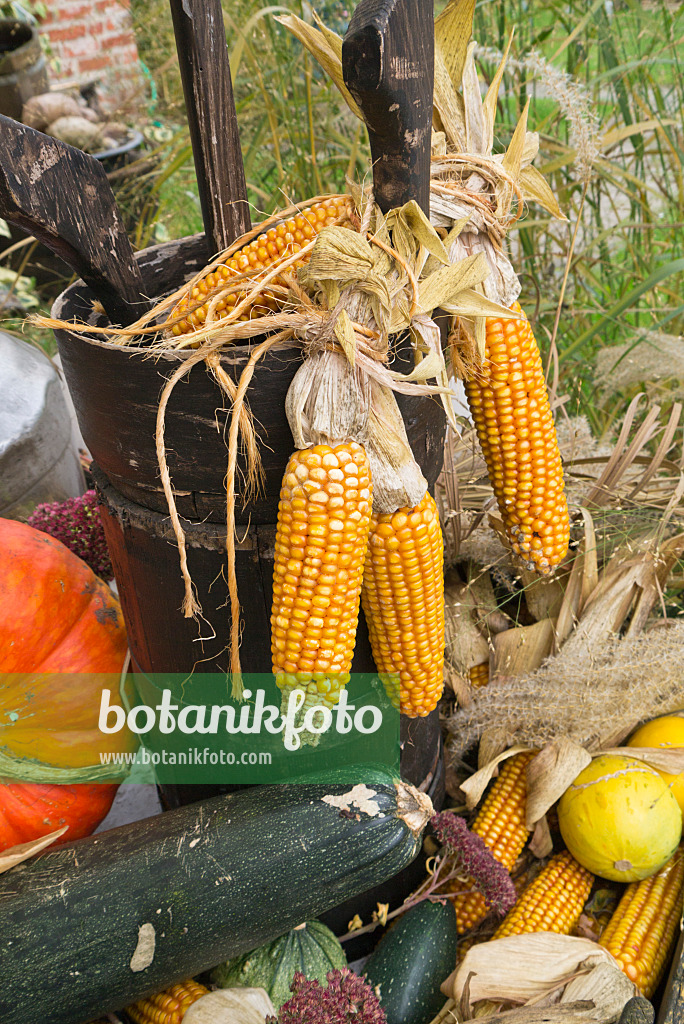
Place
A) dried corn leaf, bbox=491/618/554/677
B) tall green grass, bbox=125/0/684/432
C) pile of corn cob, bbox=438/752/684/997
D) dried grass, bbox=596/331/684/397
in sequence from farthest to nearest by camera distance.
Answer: tall green grass, bbox=125/0/684/432, dried grass, bbox=596/331/684/397, dried corn leaf, bbox=491/618/554/677, pile of corn cob, bbox=438/752/684/997

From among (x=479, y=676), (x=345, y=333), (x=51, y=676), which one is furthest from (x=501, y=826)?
(x=345, y=333)

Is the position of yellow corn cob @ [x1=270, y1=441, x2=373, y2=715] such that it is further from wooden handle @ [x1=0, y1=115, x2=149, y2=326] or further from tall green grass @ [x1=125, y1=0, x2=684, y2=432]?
tall green grass @ [x1=125, y1=0, x2=684, y2=432]

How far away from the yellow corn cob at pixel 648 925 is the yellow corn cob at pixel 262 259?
108 cm

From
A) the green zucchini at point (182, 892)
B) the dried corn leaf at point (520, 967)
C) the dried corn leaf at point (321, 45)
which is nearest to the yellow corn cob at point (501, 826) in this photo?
the dried corn leaf at point (520, 967)

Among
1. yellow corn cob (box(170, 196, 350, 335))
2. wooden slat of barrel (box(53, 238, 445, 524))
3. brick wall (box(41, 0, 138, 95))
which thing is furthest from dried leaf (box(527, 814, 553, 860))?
brick wall (box(41, 0, 138, 95))

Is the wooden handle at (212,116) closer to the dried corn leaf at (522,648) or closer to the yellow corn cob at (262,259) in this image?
the yellow corn cob at (262,259)

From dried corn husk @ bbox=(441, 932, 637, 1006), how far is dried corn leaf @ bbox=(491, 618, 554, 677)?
0.49 metres

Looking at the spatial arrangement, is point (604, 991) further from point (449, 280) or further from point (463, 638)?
point (449, 280)

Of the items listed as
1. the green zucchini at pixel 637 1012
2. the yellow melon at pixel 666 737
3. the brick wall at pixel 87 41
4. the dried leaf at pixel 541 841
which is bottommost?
the dried leaf at pixel 541 841

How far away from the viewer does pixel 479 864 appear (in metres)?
1.16

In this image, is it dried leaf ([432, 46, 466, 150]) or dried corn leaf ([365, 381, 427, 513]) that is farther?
dried leaf ([432, 46, 466, 150])

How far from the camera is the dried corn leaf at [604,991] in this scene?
1.03m

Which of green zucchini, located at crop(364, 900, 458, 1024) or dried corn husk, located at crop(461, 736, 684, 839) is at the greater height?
dried corn husk, located at crop(461, 736, 684, 839)

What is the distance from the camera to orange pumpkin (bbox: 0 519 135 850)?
47.9 inches
